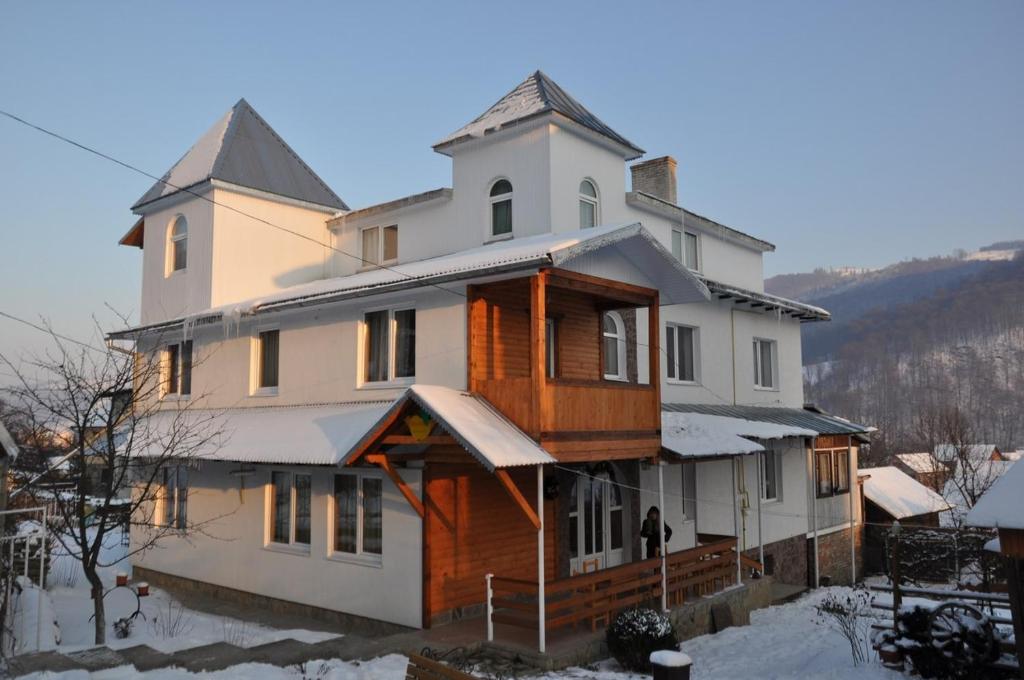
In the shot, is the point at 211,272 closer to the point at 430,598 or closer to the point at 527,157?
the point at 527,157

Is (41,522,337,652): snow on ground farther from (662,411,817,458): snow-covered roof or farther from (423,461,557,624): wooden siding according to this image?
(662,411,817,458): snow-covered roof

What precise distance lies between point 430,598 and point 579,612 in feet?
7.90

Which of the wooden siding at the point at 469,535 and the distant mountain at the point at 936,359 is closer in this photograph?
the wooden siding at the point at 469,535

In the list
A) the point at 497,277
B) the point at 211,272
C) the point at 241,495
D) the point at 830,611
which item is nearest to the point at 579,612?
the point at 497,277

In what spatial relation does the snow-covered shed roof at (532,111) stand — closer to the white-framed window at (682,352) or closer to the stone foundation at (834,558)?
the white-framed window at (682,352)

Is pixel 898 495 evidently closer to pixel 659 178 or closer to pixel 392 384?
pixel 659 178

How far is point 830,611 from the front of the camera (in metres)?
16.1

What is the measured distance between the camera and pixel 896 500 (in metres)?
29.0

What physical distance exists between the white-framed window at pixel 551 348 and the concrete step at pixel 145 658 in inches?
313

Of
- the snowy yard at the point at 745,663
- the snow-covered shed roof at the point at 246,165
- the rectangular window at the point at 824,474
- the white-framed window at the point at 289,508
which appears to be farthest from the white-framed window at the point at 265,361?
the rectangular window at the point at 824,474

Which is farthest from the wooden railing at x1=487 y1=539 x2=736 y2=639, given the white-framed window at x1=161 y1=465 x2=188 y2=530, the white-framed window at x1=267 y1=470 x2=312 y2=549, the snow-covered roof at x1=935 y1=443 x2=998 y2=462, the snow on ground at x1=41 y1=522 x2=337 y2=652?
the snow-covered roof at x1=935 y1=443 x2=998 y2=462

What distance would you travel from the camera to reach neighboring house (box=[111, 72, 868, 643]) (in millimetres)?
12945

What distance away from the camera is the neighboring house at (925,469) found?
119 feet

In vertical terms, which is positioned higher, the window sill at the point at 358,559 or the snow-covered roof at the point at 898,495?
the window sill at the point at 358,559
